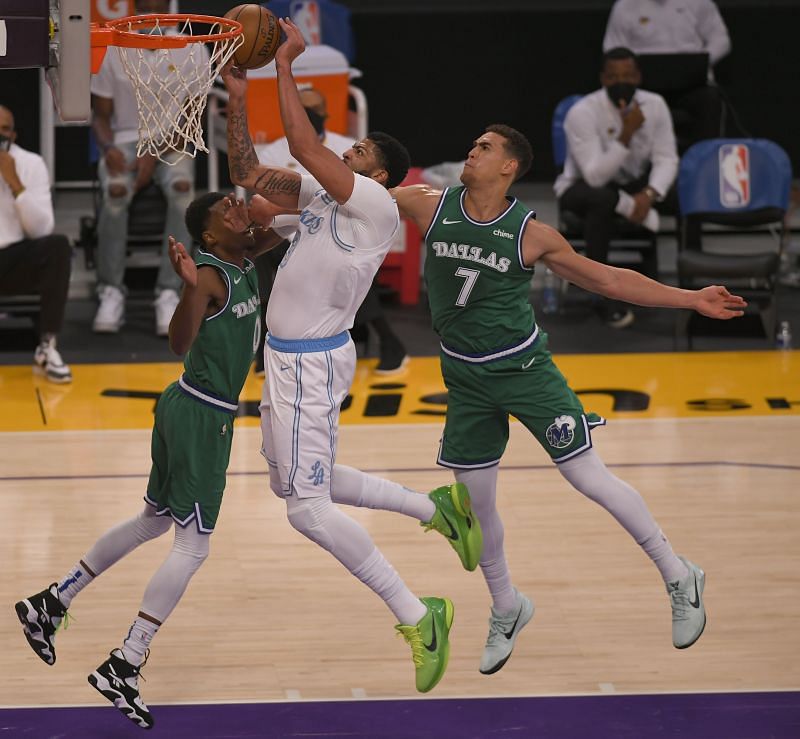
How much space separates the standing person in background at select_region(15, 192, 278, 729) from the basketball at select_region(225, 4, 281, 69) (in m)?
0.44

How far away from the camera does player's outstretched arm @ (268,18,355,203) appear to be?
Result: 4.57 meters

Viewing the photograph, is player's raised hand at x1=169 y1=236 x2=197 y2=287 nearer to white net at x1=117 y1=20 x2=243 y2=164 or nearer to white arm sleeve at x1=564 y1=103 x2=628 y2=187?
white net at x1=117 y1=20 x2=243 y2=164

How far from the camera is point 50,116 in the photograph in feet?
36.4

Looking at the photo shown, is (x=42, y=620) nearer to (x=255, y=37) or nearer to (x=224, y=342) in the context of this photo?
(x=224, y=342)

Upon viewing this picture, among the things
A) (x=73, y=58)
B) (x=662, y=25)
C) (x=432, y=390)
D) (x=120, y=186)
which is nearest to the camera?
Answer: (x=73, y=58)

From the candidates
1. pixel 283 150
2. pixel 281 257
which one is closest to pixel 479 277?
pixel 281 257

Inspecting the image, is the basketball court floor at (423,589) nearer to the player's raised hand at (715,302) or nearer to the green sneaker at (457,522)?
the green sneaker at (457,522)

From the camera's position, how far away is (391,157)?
4.94 metres

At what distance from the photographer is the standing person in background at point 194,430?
4.78 meters

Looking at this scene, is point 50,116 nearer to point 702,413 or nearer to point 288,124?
point 702,413

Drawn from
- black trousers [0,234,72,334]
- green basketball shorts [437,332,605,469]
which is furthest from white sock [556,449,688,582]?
black trousers [0,234,72,334]

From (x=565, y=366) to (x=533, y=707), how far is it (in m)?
4.82

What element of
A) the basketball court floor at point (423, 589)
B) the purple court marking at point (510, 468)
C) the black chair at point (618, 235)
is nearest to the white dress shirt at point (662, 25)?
the black chair at point (618, 235)

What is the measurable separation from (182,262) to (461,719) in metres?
1.62
